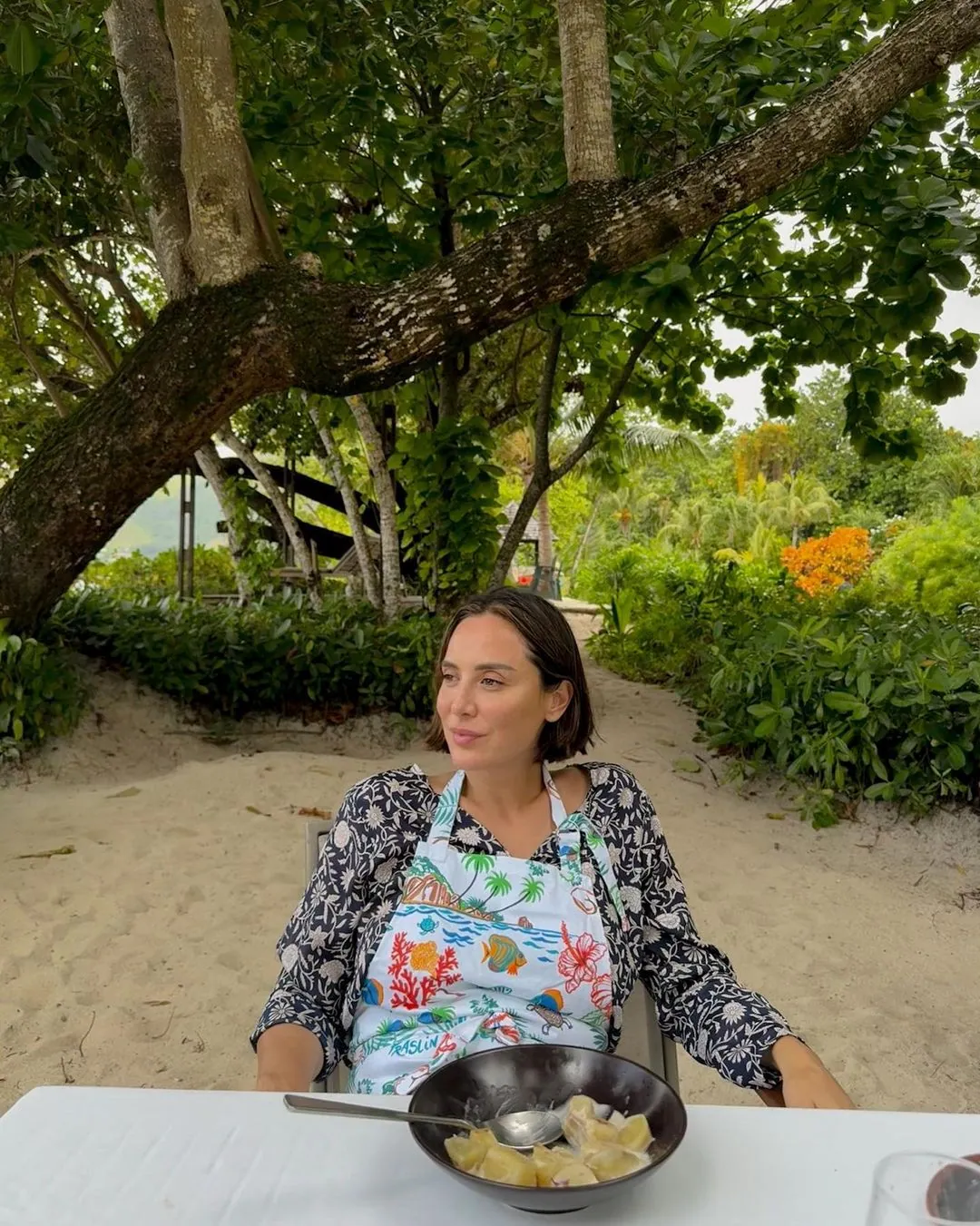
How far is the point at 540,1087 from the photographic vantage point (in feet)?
3.85

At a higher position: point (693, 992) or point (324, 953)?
point (324, 953)

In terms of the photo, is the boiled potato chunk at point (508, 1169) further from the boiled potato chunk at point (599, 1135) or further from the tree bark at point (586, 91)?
the tree bark at point (586, 91)

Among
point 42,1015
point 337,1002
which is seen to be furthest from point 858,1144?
point 42,1015

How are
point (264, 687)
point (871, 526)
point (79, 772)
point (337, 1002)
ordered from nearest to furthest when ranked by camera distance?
point (337, 1002) < point (79, 772) < point (264, 687) < point (871, 526)

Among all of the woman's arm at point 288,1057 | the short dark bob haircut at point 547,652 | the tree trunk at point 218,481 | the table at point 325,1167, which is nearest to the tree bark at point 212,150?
the short dark bob haircut at point 547,652

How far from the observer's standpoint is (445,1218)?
0.96 meters

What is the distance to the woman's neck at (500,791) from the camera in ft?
5.60

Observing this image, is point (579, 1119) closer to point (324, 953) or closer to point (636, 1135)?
point (636, 1135)

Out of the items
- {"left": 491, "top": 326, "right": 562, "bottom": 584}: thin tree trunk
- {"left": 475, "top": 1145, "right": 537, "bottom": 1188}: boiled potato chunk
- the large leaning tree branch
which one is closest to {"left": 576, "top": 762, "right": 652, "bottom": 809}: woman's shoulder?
{"left": 475, "top": 1145, "right": 537, "bottom": 1188}: boiled potato chunk

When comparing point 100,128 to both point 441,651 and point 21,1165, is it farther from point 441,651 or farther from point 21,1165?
point 21,1165

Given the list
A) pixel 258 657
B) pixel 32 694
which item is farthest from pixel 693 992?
pixel 258 657

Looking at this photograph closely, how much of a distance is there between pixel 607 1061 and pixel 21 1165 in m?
0.66

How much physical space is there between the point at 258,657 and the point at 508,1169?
5.71m

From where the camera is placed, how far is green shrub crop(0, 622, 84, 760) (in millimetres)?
5086
